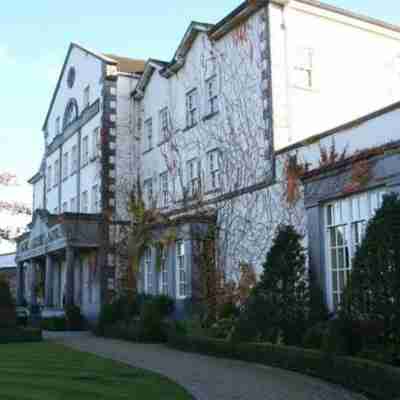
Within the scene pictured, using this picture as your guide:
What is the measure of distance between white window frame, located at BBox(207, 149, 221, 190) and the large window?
7570 millimetres

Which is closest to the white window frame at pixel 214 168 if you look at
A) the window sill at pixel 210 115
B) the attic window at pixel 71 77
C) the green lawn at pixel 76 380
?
the window sill at pixel 210 115

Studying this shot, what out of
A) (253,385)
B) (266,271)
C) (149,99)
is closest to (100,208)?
(149,99)

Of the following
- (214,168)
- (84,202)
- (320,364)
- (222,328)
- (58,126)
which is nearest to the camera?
(320,364)

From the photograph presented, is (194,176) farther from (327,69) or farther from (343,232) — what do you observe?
(343,232)

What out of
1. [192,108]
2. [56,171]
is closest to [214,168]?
[192,108]

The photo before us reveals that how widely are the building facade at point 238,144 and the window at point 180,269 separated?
0.07 metres

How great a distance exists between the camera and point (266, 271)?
15.7 meters

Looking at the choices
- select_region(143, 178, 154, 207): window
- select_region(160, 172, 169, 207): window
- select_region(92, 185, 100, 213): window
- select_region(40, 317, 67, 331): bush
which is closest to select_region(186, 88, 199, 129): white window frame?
select_region(160, 172, 169, 207): window

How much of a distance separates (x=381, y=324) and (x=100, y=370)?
5637 mm

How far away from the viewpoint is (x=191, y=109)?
82.7 feet

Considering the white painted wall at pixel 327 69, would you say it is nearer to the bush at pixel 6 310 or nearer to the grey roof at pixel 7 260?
the bush at pixel 6 310

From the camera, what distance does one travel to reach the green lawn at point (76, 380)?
10.1 metres

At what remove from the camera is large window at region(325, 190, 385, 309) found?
14797 mm

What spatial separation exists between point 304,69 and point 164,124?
8.00 metres
